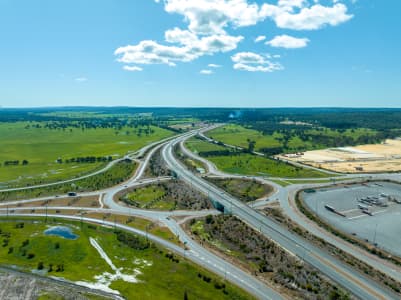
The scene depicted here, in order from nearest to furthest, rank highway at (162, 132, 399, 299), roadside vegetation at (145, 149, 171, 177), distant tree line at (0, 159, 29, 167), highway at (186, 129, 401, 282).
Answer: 1. highway at (162, 132, 399, 299)
2. highway at (186, 129, 401, 282)
3. roadside vegetation at (145, 149, 171, 177)
4. distant tree line at (0, 159, 29, 167)

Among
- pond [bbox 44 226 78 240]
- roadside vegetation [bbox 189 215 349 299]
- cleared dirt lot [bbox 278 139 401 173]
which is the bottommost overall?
roadside vegetation [bbox 189 215 349 299]

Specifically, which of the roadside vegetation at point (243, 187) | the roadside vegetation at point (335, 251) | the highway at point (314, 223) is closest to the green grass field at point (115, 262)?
the roadside vegetation at point (335, 251)

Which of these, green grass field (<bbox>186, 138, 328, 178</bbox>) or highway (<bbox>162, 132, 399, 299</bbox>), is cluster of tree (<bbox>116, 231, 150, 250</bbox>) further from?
green grass field (<bbox>186, 138, 328, 178</bbox>)

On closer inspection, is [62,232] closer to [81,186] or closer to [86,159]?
[81,186]

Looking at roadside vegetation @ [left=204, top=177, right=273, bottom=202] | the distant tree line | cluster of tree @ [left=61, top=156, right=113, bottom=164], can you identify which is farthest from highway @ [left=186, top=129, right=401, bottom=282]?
the distant tree line

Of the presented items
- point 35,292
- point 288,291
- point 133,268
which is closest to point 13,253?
point 35,292

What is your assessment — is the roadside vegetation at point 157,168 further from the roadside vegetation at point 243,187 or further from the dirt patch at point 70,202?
the dirt patch at point 70,202
